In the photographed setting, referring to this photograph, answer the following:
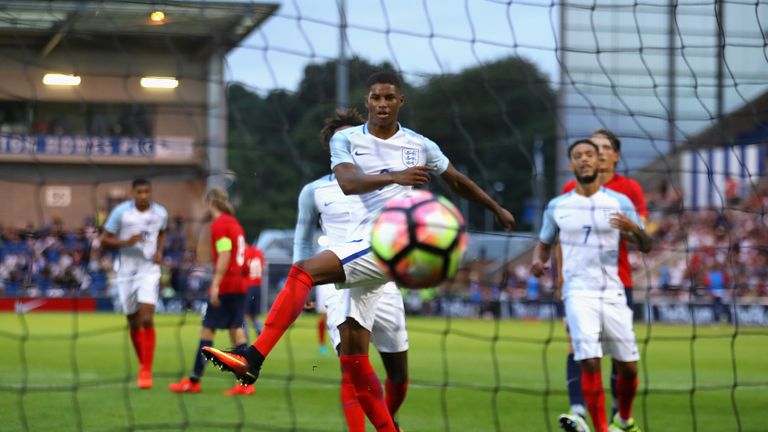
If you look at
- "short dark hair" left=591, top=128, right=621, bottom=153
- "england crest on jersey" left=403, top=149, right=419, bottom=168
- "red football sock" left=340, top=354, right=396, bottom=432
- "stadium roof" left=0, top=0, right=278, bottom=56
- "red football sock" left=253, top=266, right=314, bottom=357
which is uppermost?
"stadium roof" left=0, top=0, right=278, bottom=56

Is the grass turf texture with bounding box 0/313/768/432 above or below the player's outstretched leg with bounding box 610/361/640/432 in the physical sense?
below

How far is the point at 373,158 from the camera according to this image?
216 inches

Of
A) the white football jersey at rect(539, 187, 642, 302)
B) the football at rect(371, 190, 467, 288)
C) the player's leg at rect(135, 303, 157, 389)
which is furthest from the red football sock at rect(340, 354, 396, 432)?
the player's leg at rect(135, 303, 157, 389)

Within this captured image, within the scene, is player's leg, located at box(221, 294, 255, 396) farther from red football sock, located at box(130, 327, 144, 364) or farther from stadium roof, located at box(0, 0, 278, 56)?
stadium roof, located at box(0, 0, 278, 56)

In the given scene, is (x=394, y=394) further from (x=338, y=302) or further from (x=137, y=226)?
(x=137, y=226)

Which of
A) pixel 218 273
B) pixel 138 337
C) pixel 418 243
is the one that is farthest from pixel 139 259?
pixel 418 243

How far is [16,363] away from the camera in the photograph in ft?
39.8

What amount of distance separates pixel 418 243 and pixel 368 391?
128cm

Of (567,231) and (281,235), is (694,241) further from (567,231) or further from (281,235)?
(567,231)

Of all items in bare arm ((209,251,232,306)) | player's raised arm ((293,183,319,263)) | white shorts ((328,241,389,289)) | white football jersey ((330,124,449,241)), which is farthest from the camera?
bare arm ((209,251,232,306))

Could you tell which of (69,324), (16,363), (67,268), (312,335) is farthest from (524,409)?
(67,268)

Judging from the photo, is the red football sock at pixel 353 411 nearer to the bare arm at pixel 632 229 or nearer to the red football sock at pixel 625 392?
the red football sock at pixel 625 392

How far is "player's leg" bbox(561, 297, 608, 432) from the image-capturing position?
688 cm

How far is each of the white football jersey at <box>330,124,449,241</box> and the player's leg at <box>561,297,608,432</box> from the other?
6.85ft
